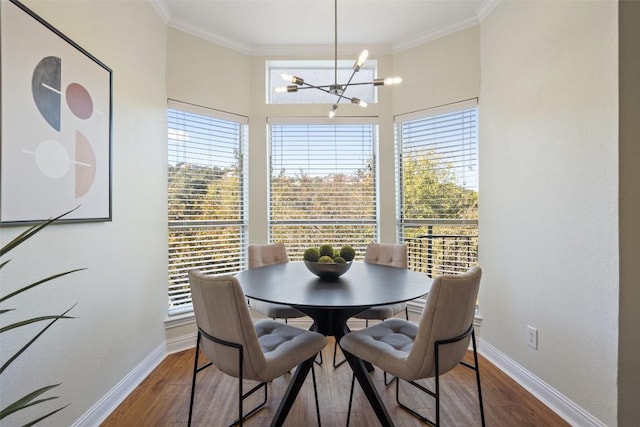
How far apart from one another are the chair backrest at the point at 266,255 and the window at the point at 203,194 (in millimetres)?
517

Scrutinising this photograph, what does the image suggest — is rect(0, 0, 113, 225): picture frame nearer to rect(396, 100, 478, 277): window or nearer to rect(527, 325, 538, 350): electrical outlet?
rect(396, 100, 478, 277): window

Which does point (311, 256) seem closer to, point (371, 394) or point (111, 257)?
point (371, 394)

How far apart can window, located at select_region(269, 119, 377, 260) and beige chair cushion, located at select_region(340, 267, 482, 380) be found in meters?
1.72

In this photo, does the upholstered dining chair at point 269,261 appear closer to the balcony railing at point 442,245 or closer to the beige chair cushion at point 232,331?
the beige chair cushion at point 232,331

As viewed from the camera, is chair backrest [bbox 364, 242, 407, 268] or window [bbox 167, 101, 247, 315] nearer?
chair backrest [bbox 364, 242, 407, 268]

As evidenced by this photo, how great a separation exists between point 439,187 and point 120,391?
2953 mm

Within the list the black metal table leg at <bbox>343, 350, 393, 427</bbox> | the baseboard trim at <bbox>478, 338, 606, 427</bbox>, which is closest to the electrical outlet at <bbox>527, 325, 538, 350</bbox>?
the baseboard trim at <bbox>478, 338, 606, 427</bbox>

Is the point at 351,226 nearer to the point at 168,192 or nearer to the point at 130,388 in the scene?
the point at 168,192

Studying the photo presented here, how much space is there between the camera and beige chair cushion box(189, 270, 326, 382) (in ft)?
4.50

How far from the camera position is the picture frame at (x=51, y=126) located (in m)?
1.30

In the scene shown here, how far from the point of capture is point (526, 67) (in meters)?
2.17

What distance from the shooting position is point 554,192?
1.93 meters

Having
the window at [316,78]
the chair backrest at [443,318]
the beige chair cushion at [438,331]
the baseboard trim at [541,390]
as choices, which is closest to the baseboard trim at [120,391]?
the beige chair cushion at [438,331]

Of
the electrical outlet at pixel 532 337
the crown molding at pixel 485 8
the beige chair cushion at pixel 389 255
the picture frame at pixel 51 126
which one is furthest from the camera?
the beige chair cushion at pixel 389 255
